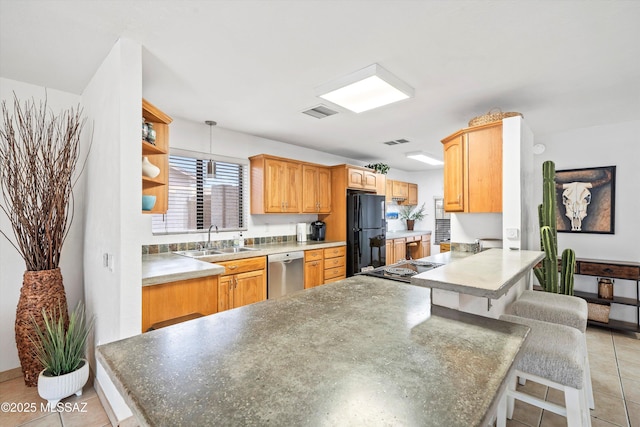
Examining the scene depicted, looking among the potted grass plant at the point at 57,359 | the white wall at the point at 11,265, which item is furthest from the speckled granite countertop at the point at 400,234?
the white wall at the point at 11,265

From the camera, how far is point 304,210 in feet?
14.6

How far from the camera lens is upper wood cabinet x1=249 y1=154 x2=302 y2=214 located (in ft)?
12.8

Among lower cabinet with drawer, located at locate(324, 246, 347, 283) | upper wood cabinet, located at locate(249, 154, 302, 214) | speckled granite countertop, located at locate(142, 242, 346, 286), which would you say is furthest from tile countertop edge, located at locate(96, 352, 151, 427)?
lower cabinet with drawer, located at locate(324, 246, 347, 283)

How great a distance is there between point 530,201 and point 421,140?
5.58 ft

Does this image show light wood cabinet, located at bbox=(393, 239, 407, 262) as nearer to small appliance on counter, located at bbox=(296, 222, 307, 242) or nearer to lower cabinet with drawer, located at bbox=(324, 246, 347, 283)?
lower cabinet with drawer, located at bbox=(324, 246, 347, 283)

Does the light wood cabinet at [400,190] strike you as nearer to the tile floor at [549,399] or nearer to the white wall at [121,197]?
the tile floor at [549,399]

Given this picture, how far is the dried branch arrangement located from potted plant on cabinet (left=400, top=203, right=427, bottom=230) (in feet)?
21.3

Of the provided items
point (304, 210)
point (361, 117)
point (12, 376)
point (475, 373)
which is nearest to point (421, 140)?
point (361, 117)

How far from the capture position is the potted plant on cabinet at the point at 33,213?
2.11 meters

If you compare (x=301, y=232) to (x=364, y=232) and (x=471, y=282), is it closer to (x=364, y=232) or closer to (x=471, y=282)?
(x=364, y=232)

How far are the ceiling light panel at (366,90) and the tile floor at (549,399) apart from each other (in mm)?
2507

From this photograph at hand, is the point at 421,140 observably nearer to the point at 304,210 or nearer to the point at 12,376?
the point at 304,210

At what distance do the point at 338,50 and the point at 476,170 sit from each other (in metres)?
1.84

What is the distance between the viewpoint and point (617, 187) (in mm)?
3469
